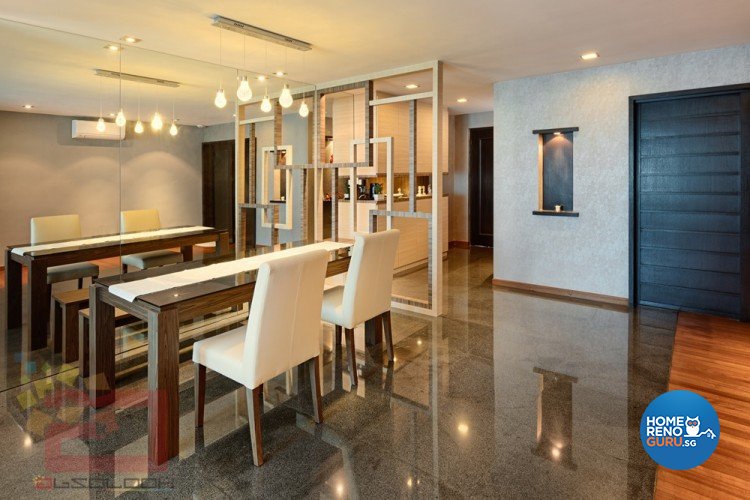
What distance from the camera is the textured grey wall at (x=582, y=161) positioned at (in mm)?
4457

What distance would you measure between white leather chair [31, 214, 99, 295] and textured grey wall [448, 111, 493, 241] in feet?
21.4

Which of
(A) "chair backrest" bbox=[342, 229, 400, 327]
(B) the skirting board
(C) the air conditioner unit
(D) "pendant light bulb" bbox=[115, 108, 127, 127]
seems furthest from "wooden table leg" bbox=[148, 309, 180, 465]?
(B) the skirting board

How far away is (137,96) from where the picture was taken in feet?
11.7

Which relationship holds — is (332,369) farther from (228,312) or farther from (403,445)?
(228,312)

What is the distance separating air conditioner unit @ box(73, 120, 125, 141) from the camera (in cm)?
324

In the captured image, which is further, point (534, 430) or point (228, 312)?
point (228, 312)

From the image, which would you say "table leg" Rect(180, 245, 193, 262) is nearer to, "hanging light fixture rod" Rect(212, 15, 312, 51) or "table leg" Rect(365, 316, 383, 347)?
"table leg" Rect(365, 316, 383, 347)

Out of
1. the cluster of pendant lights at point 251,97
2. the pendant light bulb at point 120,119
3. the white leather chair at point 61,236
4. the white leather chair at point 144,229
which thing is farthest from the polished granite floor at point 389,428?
the cluster of pendant lights at point 251,97

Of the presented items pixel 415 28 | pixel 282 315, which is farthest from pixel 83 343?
pixel 415 28

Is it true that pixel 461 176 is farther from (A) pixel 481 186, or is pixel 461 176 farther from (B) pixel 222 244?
(B) pixel 222 244

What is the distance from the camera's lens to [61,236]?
3121mm

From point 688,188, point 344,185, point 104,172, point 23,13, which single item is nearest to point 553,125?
point 688,188

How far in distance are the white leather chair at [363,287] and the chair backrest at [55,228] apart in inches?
71.4

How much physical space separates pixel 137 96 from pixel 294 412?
2.71 m
